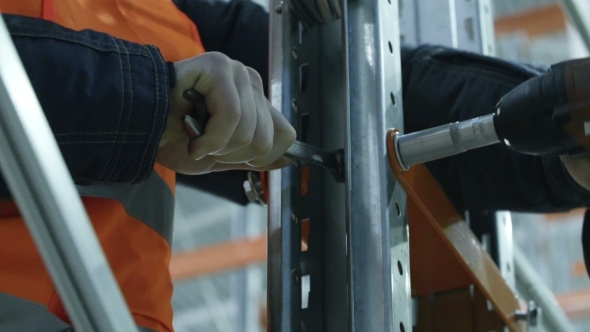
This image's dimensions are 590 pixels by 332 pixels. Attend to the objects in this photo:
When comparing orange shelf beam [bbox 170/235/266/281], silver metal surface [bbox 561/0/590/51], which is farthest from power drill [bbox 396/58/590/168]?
orange shelf beam [bbox 170/235/266/281]

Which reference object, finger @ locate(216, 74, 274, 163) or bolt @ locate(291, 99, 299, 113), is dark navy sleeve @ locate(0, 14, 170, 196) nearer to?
finger @ locate(216, 74, 274, 163)

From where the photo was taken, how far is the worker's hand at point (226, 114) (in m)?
0.55

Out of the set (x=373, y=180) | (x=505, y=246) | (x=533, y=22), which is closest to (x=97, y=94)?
(x=373, y=180)

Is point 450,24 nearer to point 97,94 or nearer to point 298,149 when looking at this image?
point 298,149

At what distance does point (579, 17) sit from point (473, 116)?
1.04 ft

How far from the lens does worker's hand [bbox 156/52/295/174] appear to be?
55 centimetres

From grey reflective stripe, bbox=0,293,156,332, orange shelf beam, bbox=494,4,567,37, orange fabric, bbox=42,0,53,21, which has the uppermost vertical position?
orange shelf beam, bbox=494,4,567,37

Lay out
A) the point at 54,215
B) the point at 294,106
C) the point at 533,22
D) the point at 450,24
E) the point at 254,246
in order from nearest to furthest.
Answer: the point at 54,215, the point at 294,106, the point at 450,24, the point at 254,246, the point at 533,22

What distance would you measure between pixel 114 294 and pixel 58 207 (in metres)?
0.06

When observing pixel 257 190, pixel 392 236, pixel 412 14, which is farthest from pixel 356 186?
pixel 412 14

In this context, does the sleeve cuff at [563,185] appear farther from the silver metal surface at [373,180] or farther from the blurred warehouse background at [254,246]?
the blurred warehouse background at [254,246]

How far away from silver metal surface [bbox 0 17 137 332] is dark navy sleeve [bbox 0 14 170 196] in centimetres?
11

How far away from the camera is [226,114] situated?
0.55 meters

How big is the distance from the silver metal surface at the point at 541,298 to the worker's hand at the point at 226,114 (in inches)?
23.7
